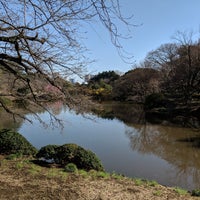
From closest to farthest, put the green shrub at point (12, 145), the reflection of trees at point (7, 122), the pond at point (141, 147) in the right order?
the green shrub at point (12, 145)
the pond at point (141, 147)
the reflection of trees at point (7, 122)

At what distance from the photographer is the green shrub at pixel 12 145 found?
30.9 ft

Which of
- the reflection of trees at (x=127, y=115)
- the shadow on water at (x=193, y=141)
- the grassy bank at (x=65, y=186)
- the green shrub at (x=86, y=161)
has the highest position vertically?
the reflection of trees at (x=127, y=115)

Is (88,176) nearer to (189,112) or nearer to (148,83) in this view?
(189,112)

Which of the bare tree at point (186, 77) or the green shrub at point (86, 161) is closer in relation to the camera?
the green shrub at point (86, 161)

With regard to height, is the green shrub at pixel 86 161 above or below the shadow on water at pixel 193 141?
below

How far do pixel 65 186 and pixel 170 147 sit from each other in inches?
380

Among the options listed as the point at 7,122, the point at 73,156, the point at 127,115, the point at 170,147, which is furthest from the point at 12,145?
the point at 127,115

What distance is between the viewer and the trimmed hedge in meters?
8.45

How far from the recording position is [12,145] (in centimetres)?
946

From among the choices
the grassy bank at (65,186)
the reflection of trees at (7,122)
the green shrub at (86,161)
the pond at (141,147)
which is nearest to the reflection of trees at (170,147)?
the pond at (141,147)

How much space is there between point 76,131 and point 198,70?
18962mm

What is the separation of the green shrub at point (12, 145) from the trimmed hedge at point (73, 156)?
701 millimetres

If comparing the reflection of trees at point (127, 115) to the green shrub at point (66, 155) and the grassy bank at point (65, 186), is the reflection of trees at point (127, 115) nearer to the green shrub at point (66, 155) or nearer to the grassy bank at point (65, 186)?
the green shrub at point (66, 155)

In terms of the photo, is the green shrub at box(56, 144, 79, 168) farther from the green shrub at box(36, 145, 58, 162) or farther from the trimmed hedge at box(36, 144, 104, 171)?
the green shrub at box(36, 145, 58, 162)
